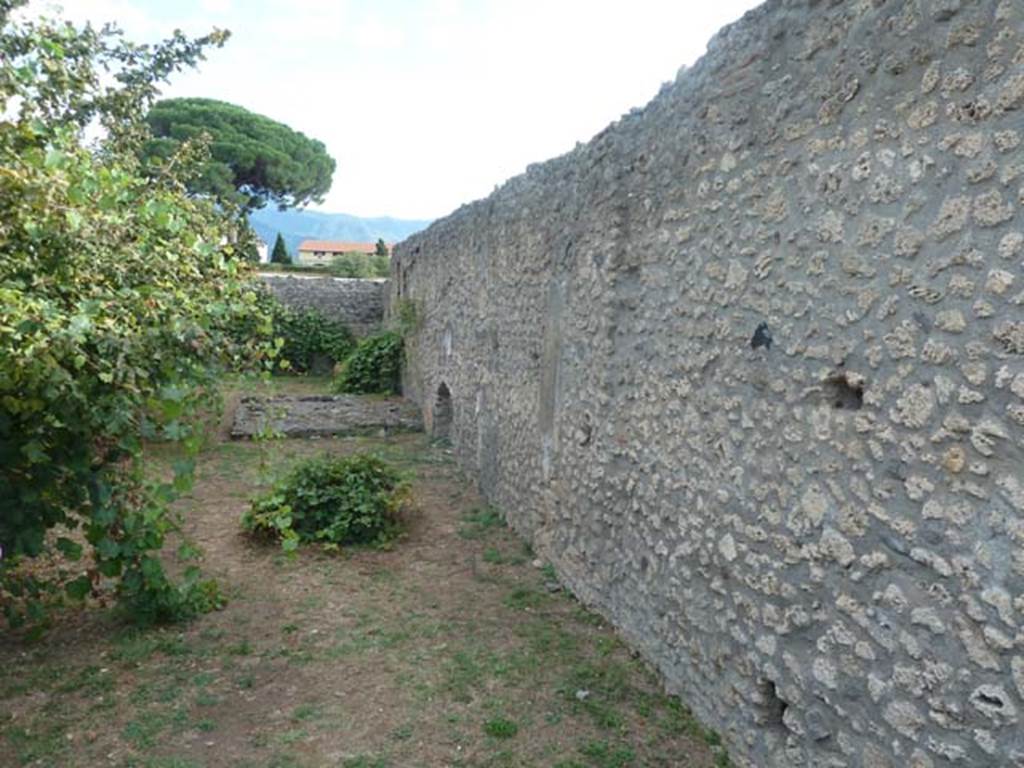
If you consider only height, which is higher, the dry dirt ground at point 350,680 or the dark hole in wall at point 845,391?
the dark hole in wall at point 845,391

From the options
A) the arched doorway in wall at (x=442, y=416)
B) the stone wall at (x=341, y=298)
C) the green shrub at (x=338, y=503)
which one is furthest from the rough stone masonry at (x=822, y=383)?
the stone wall at (x=341, y=298)

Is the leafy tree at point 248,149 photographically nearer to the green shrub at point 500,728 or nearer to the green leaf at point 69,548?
the green leaf at point 69,548

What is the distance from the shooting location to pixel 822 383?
2.78m

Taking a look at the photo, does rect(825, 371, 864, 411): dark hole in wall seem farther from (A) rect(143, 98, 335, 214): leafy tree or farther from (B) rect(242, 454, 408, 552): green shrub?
(A) rect(143, 98, 335, 214): leafy tree

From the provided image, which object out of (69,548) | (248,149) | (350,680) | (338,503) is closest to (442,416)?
(338,503)

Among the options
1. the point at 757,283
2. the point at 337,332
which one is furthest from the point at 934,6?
the point at 337,332

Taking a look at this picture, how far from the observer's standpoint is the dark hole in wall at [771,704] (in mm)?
3041

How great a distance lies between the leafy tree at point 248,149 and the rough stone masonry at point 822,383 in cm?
2849

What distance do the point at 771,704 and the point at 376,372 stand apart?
11.0 meters

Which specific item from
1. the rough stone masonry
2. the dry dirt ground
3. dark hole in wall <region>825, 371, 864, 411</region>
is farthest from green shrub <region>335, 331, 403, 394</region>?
dark hole in wall <region>825, 371, 864, 411</region>

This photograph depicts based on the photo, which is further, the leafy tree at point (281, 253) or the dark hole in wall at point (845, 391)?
the leafy tree at point (281, 253)

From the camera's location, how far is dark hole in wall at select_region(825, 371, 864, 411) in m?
2.62

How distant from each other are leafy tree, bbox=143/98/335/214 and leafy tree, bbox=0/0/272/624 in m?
27.7

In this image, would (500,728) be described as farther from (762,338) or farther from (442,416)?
(442,416)
